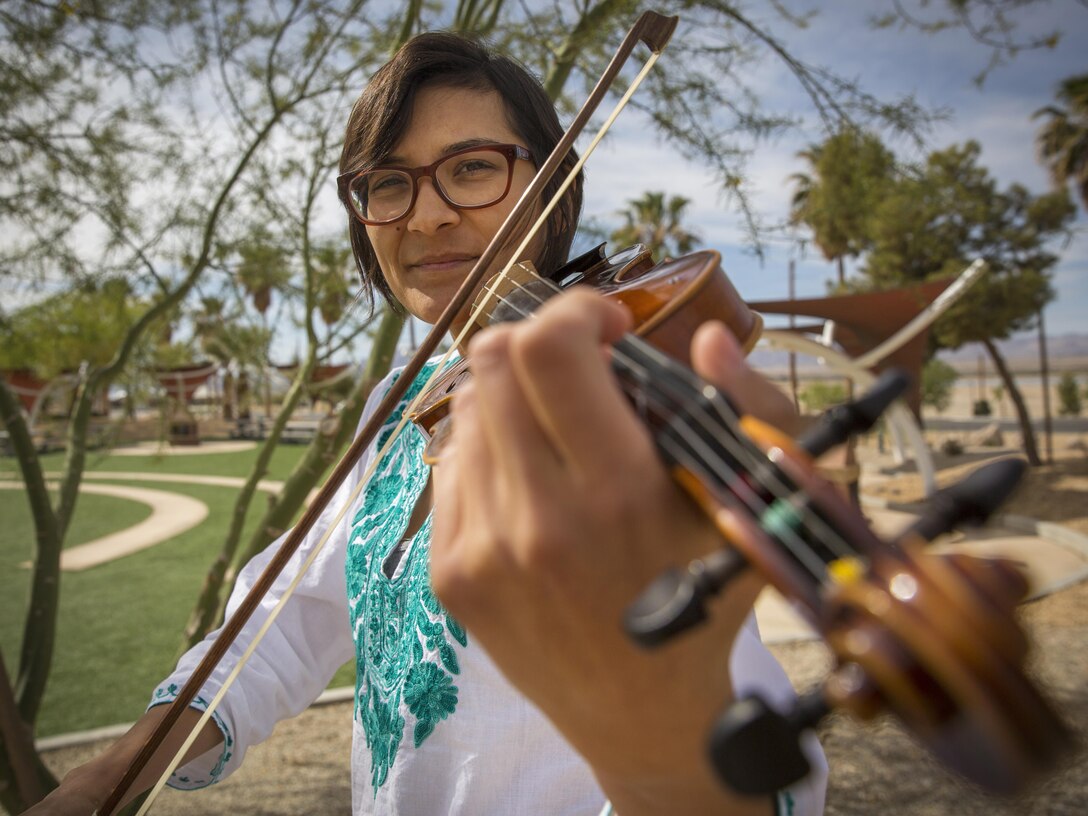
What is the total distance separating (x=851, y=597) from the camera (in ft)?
1.76

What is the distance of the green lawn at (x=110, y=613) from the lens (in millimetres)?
5914

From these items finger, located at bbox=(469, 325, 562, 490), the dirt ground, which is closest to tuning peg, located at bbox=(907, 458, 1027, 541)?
finger, located at bbox=(469, 325, 562, 490)

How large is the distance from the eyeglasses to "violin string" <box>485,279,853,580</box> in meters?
1.06

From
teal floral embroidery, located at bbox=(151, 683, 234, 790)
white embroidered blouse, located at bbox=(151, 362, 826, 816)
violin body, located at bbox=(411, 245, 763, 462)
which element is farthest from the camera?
teal floral embroidery, located at bbox=(151, 683, 234, 790)

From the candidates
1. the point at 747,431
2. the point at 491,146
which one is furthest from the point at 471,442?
the point at 491,146

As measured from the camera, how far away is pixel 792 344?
10.6ft

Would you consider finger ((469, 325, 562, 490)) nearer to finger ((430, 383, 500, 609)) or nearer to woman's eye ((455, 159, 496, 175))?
finger ((430, 383, 500, 609))

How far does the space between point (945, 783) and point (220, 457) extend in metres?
25.4

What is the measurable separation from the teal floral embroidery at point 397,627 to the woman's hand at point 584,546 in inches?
28.6

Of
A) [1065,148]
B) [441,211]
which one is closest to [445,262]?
[441,211]

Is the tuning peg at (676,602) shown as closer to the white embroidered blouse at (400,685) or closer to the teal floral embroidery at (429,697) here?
the white embroidered blouse at (400,685)

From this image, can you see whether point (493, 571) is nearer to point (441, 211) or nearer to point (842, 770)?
point (441, 211)

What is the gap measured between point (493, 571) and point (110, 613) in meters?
9.50

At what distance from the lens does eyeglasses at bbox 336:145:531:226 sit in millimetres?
1690
